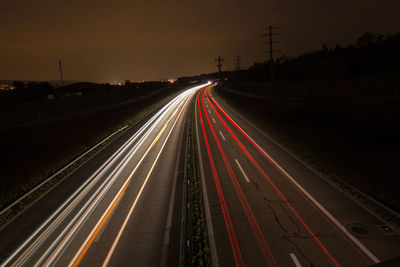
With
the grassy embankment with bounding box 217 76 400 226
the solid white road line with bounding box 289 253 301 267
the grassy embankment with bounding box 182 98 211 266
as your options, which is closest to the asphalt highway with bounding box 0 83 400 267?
the solid white road line with bounding box 289 253 301 267

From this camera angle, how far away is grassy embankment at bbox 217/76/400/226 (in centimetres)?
1336

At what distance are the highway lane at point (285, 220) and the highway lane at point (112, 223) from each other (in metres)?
2.58

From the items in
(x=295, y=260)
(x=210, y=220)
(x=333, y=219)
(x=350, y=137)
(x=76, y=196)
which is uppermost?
(x=350, y=137)

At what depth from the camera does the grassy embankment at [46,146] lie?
1530cm

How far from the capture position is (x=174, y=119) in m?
38.8

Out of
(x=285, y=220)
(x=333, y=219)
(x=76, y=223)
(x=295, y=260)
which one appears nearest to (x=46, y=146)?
(x=76, y=223)

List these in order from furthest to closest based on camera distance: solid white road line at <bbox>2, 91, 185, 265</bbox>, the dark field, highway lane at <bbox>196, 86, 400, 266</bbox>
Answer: the dark field → solid white road line at <bbox>2, 91, 185, 265</bbox> → highway lane at <bbox>196, 86, 400, 266</bbox>

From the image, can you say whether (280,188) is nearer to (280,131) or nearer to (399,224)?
(399,224)

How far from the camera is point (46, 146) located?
21.8 metres

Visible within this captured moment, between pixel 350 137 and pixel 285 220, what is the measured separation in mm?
14517

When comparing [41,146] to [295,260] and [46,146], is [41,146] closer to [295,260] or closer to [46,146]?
[46,146]

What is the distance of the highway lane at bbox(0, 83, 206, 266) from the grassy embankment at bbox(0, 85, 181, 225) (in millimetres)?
2646

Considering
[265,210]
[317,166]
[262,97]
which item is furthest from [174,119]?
[265,210]

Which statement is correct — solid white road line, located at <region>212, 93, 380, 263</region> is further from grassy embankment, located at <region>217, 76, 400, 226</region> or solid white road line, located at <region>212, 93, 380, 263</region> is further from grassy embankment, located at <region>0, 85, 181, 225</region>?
grassy embankment, located at <region>0, 85, 181, 225</region>
